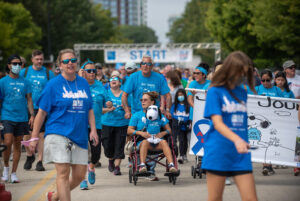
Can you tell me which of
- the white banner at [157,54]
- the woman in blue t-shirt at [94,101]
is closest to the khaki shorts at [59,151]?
the woman in blue t-shirt at [94,101]

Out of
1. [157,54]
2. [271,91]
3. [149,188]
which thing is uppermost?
[157,54]

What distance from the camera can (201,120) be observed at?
9.91 metres

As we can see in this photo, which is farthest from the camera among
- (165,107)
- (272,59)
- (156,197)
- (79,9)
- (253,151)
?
(79,9)

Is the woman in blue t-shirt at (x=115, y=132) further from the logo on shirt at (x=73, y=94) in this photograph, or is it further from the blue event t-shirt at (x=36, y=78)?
the logo on shirt at (x=73, y=94)

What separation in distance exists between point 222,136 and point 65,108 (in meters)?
2.01

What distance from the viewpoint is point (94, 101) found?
10.1 meters

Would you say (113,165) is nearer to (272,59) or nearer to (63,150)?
(63,150)

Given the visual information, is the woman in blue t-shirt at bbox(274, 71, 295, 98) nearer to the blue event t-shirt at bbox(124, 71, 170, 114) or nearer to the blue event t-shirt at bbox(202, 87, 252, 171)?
the blue event t-shirt at bbox(124, 71, 170, 114)

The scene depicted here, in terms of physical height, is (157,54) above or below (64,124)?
above

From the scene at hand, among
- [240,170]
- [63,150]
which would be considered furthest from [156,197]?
[240,170]

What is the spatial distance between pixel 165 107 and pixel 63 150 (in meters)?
4.57

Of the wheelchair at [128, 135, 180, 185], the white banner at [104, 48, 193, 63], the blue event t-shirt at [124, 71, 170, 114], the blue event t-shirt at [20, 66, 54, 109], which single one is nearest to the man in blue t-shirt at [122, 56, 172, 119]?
the blue event t-shirt at [124, 71, 170, 114]

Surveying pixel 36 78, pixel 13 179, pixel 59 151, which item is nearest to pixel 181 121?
pixel 36 78

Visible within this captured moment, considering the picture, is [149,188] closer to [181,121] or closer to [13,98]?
[13,98]
